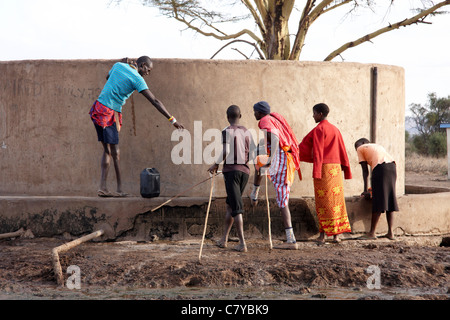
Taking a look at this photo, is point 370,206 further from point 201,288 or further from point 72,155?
point 72,155

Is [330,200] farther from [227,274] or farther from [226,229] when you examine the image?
[227,274]

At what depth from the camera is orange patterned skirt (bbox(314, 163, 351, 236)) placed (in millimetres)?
6535

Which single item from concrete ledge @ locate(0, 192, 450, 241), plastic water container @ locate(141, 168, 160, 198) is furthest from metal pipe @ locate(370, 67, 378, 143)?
plastic water container @ locate(141, 168, 160, 198)

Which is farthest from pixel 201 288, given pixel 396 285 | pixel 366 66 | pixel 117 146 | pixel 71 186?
pixel 366 66

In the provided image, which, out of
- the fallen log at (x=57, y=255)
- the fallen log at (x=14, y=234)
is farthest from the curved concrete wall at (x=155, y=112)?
the fallen log at (x=57, y=255)

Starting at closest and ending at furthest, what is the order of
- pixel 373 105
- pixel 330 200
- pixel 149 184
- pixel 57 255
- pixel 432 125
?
pixel 57 255 < pixel 330 200 < pixel 149 184 < pixel 373 105 < pixel 432 125

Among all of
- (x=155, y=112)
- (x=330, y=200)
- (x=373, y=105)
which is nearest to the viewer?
(x=330, y=200)

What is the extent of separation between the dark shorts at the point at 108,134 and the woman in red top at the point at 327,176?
2182 millimetres

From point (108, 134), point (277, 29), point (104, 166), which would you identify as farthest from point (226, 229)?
point (277, 29)

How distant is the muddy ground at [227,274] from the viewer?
186 inches

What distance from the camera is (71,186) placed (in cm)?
722

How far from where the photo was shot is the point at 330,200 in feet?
21.4

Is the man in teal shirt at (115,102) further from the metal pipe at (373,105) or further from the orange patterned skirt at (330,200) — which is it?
the metal pipe at (373,105)

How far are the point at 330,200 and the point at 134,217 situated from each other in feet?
7.30
